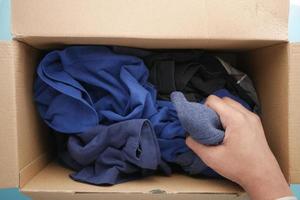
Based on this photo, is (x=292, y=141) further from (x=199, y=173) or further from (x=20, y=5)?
(x=20, y=5)

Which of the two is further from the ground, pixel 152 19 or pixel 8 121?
pixel 152 19

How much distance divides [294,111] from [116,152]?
0.90 feet

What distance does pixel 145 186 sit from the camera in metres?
0.48

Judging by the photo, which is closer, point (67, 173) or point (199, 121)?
point (199, 121)

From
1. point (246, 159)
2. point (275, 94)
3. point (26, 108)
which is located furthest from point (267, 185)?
point (26, 108)

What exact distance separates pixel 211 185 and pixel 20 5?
39cm

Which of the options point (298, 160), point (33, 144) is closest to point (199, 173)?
point (298, 160)

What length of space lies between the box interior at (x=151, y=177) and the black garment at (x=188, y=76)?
0.18ft

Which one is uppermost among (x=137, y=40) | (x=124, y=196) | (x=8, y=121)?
(x=137, y=40)

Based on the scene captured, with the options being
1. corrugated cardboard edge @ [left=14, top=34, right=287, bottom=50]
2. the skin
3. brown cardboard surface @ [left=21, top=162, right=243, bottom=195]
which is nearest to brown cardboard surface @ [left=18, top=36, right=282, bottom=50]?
corrugated cardboard edge @ [left=14, top=34, right=287, bottom=50]

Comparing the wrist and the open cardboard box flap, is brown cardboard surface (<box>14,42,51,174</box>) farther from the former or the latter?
the wrist

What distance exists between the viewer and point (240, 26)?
1.48 ft

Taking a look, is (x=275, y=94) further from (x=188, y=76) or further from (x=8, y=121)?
(x=8, y=121)

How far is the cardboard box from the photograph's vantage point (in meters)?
0.44
